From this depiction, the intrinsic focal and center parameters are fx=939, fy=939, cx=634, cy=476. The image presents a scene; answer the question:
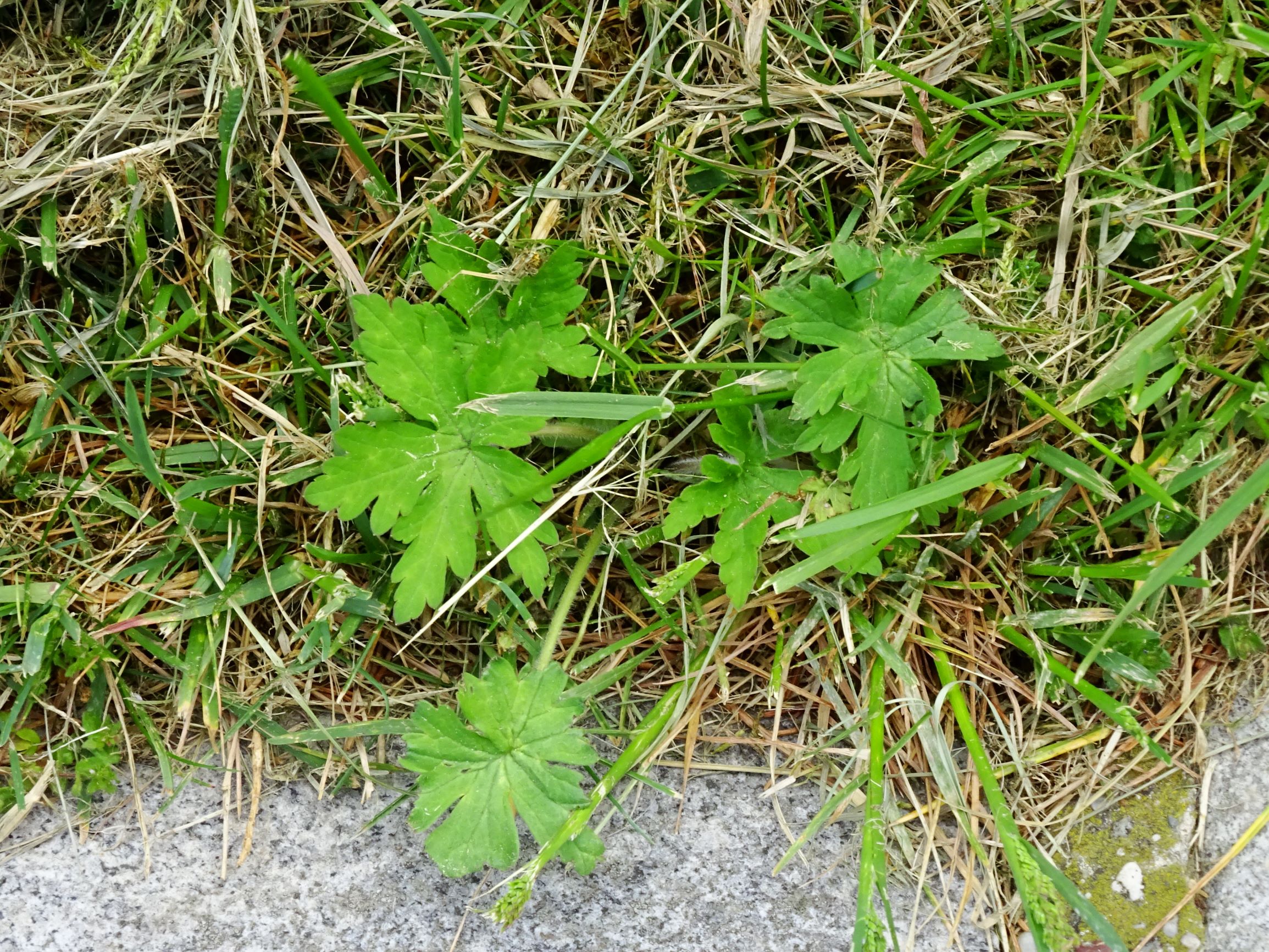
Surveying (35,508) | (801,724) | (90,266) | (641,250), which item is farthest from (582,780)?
(90,266)

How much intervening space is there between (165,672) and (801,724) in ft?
4.87

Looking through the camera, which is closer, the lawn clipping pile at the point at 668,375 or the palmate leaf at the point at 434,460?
the palmate leaf at the point at 434,460

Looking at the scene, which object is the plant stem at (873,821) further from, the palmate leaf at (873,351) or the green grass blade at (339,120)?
the green grass blade at (339,120)

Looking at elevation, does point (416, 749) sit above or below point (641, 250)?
below

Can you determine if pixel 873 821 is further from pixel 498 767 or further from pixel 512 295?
pixel 512 295

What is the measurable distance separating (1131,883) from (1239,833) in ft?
0.89

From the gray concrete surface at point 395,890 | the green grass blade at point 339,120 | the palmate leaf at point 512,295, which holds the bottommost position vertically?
the gray concrete surface at point 395,890

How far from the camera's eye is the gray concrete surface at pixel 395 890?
2.08 m

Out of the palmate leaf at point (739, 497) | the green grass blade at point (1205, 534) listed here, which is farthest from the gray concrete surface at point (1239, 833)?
the palmate leaf at point (739, 497)

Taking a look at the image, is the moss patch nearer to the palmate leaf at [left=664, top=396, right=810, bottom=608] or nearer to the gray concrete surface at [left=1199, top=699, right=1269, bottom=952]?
the gray concrete surface at [left=1199, top=699, right=1269, bottom=952]

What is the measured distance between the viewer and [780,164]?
85.3 inches

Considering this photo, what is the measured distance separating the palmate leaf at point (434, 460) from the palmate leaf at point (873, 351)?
0.59 m

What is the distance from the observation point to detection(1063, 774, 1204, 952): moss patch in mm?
2127

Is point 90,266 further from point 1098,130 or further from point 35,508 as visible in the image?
point 1098,130
